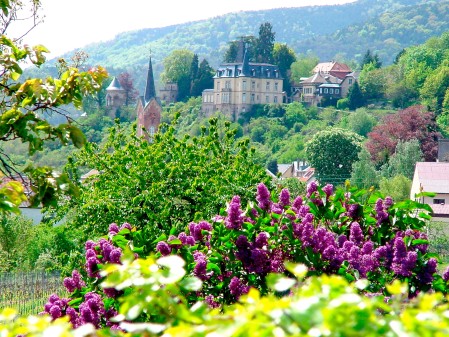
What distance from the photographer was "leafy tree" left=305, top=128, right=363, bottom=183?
254 feet

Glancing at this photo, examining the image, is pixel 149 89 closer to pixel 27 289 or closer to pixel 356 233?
pixel 27 289

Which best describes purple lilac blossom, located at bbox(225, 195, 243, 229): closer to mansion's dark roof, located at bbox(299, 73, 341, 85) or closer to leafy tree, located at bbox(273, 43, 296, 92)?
mansion's dark roof, located at bbox(299, 73, 341, 85)

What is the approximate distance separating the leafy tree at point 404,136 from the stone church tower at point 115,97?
57.1m

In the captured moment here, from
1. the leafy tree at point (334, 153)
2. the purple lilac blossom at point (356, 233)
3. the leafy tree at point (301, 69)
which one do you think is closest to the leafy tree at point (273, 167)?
the leafy tree at point (334, 153)

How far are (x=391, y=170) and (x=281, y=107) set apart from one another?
47.3 m

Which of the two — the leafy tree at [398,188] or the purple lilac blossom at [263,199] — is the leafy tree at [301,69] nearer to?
the leafy tree at [398,188]

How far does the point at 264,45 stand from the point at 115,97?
20966 mm

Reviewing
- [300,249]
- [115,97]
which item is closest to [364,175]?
[300,249]

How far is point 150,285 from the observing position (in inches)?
127

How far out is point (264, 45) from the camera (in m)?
127

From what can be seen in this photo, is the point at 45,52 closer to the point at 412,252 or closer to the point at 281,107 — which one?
the point at 412,252

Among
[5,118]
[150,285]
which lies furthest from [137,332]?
[5,118]

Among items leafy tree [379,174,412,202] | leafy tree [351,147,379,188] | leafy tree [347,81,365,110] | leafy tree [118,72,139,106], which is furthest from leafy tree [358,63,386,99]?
leafy tree [379,174,412,202]

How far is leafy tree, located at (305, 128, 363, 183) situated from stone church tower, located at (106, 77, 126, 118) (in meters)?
53.5
